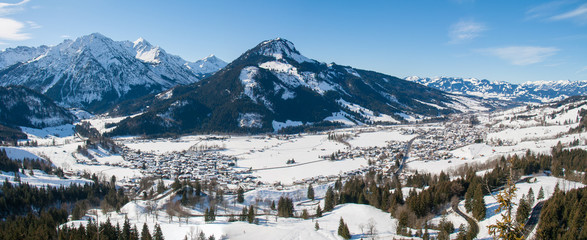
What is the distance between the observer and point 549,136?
163375 millimetres

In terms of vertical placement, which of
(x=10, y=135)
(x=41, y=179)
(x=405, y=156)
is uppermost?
(x=10, y=135)

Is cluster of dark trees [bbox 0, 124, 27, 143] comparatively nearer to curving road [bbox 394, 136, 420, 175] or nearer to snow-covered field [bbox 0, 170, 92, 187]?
snow-covered field [bbox 0, 170, 92, 187]

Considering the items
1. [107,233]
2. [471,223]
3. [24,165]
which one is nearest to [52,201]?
[107,233]

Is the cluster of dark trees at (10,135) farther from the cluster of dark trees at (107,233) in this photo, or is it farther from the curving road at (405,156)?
the curving road at (405,156)

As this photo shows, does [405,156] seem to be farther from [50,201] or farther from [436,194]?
[50,201]

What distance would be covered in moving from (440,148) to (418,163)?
36997 mm

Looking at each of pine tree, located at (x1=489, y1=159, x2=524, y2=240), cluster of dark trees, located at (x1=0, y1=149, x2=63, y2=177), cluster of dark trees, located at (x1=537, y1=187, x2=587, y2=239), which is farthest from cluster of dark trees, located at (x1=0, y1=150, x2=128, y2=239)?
cluster of dark trees, located at (x1=537, y1=187, x2=587, y2=239)

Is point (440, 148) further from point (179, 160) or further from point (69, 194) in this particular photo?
point (69, 194)

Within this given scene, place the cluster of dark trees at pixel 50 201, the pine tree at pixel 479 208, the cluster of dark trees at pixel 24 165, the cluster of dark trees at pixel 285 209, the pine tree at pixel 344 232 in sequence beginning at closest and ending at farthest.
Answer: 1. the pine tree at pixel 344 232
2. the pine tree at pixel 479 208
3. the cluster of dark trees at pixel 50 201
4. the cluster of dark trees at pixel 285 209
5. the cluster of dark trees at pixel 24 165

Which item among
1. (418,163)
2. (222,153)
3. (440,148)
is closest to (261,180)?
(222,153)

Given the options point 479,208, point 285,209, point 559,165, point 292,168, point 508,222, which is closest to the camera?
point 508,222

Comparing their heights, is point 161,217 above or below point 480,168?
below

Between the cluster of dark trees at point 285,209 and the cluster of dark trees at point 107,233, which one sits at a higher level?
the cluster of dark trees at point 107,233

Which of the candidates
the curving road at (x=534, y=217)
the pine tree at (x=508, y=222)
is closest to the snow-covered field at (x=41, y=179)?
the pine tree at (x=508, y=222)
